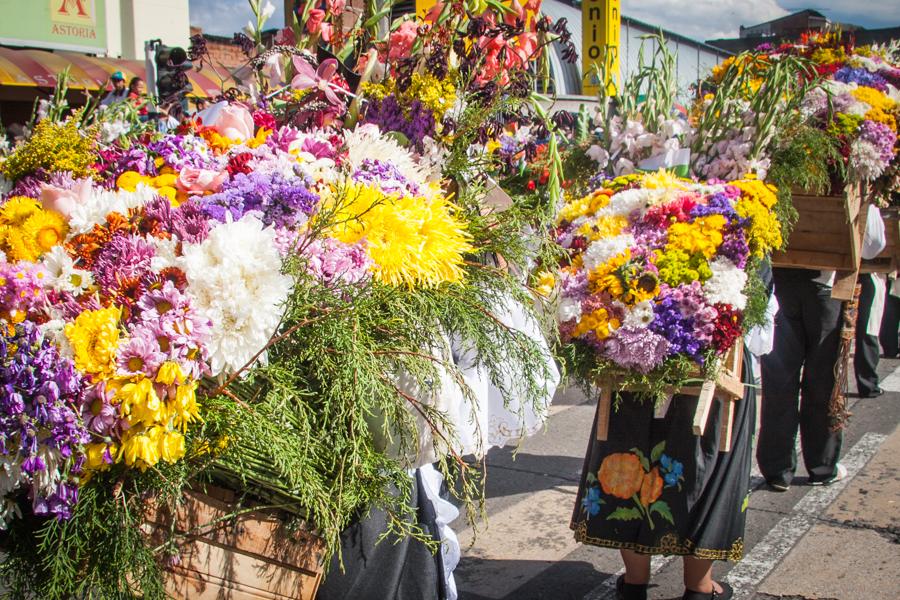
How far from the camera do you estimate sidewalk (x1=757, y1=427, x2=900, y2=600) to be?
3834 mm

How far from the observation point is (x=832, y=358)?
16.4 feet

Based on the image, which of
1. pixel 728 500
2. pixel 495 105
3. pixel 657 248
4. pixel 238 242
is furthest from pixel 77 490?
pixel 728 500

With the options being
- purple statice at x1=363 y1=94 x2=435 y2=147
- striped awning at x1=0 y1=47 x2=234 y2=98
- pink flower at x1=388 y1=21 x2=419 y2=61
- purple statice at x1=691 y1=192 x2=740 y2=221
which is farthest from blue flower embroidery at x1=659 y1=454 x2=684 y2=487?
striped awning at x1=0 y1=47 x2=234 y2=98

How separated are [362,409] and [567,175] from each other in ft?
9.96

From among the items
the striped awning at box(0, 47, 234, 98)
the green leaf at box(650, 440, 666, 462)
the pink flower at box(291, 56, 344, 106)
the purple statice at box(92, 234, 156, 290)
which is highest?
the striped awning at box(0, 47, 234, 98)

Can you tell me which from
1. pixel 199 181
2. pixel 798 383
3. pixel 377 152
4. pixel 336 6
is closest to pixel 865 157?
pixel 798 383

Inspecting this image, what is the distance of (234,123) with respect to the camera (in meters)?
2.40

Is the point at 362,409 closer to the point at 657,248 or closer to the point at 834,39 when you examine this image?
the point at 657,248

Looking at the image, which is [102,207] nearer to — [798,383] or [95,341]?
[95,341]

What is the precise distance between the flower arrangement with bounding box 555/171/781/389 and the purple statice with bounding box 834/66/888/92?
1822 mm

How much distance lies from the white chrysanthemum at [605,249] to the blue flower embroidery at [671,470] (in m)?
0.82

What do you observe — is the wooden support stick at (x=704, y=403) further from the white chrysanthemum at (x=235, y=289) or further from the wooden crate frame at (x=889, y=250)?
the wooden crate frame at (x=889, y=250)

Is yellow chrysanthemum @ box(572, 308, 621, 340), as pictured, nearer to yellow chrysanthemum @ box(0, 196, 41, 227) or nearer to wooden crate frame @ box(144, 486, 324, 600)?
wooden crate frame @ box(144, 486, 324, 600)

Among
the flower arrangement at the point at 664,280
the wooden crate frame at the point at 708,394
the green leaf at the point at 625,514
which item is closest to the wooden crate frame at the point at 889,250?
the flower arrangement at the point at 664,280
